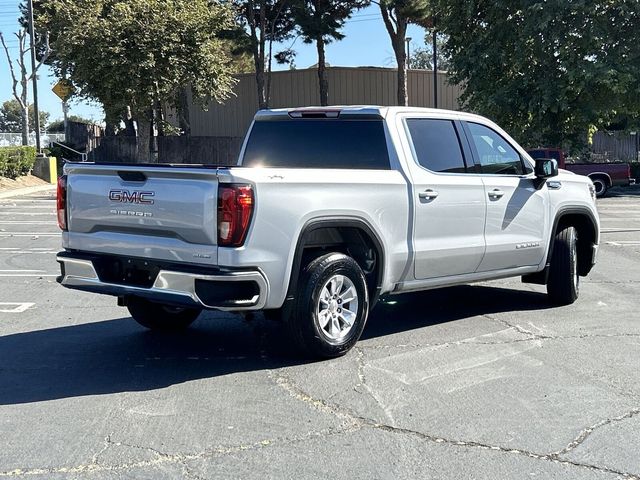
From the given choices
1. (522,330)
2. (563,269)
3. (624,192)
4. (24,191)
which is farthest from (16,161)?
(522,330)

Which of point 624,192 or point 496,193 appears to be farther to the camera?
point 624,192

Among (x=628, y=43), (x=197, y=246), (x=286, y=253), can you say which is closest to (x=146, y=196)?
(x=197, y=246)

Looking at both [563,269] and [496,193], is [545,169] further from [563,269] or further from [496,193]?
[563,269]

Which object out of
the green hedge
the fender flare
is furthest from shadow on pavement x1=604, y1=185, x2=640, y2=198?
the fender flare

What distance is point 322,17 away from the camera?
3528 centimetres

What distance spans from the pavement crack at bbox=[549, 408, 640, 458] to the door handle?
8.00 feet

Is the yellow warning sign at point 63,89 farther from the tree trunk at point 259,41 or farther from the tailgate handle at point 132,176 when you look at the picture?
the tailgate handle at point 132,176

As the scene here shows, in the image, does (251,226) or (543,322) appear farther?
(543,322)

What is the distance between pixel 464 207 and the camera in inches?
268

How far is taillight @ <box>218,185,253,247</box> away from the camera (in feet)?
16.8

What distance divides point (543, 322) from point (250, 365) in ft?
10.2

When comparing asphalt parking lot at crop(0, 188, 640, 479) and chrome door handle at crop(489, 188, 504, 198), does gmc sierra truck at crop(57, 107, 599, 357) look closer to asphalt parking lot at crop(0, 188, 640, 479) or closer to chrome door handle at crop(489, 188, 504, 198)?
chrome door handle at crop(489, 188, 504, 198)

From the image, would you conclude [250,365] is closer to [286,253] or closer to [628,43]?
[286,253]

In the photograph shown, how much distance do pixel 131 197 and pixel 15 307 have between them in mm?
3314
